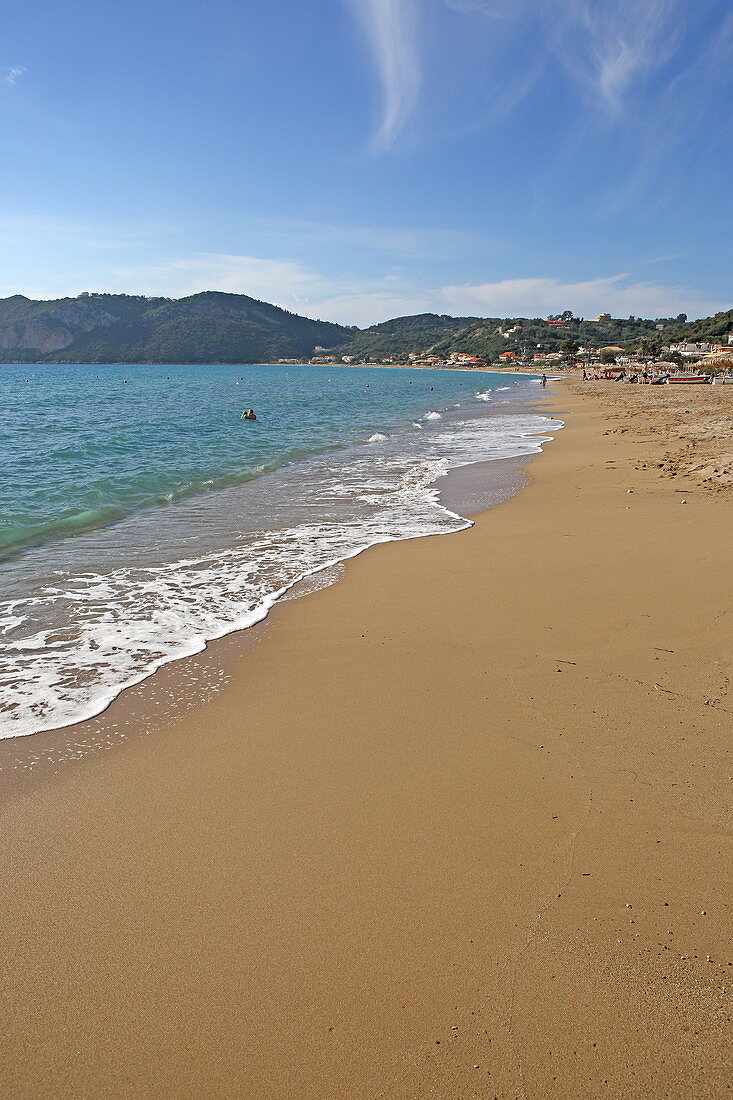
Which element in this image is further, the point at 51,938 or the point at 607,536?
the point at 607,536

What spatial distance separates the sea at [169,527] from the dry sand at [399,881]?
105 centimetres

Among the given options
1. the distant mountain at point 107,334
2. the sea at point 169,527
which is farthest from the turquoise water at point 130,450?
the distant mountain at point 107,334

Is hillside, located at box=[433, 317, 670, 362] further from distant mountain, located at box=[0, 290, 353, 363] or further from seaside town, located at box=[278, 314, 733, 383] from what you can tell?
distant mountain, located at box=[0, 290, 353, 363]

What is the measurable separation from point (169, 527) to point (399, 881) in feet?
29.2

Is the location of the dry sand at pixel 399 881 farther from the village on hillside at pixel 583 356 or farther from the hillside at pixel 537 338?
the hillside at pixel 537 338

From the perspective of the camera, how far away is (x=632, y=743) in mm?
3869

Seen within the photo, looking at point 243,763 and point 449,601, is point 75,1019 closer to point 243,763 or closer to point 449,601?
point 243,763

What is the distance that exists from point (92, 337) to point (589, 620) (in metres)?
207

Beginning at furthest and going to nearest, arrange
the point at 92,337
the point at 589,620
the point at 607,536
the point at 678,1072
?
the point at 92,337, the point at 607,536, the point at 589,620, the point at 678,1072

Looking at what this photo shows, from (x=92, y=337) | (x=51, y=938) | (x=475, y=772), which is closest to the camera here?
(x=51, y=938)

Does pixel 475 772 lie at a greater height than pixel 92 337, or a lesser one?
lesser

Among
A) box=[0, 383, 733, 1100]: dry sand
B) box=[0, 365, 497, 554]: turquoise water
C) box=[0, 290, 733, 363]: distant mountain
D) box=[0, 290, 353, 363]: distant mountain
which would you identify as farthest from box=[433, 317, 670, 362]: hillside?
box=[0, 383, 733, 1100]: dry sand

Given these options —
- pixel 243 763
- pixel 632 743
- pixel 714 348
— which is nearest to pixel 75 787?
pixel 243 763

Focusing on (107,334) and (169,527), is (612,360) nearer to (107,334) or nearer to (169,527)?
(169,527)
